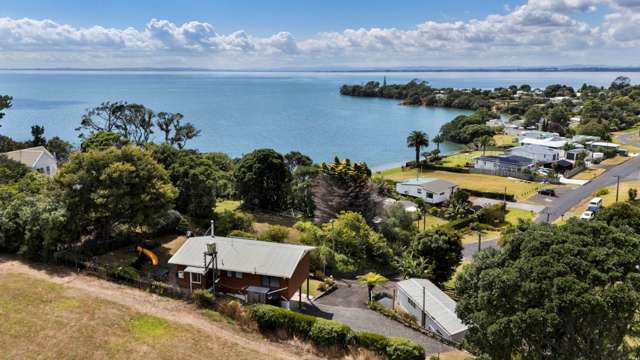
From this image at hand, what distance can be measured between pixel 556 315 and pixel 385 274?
68.3ft

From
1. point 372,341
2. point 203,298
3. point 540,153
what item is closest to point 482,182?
point 540,153

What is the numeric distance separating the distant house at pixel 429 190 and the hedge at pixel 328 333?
36.3 m

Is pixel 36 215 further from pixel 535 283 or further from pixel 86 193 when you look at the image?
pixel 535 283

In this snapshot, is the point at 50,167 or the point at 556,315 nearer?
the point at 556,315

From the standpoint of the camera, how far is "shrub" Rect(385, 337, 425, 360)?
773 inches

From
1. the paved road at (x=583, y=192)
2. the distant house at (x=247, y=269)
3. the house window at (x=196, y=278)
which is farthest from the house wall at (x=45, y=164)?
the paved road at (x=583, y=192)

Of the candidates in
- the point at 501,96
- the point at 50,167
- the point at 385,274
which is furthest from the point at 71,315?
the point at 501,96

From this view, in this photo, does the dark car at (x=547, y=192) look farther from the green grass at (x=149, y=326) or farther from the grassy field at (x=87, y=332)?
the green grass at (x=149, y=326)

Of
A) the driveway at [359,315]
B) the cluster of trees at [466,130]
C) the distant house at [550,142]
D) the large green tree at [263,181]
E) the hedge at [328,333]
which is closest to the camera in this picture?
the hedge at [328,333]

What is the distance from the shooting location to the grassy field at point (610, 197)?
168 feet

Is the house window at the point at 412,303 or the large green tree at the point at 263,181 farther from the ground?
the large green tree at the point at 263,181

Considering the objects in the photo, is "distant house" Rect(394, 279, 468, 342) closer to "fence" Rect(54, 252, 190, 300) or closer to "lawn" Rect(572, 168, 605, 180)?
"fence" Rect(54, 252, 190, 300)

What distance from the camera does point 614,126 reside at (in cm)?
11794

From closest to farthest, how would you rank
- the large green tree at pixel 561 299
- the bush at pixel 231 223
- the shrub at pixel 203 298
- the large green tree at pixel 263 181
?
1. the large green tree at pixel 561 299
2. the shrub at pixel 203 298
3. the bush at pixel 231 223
4. the large green tree at pixel 263 181
